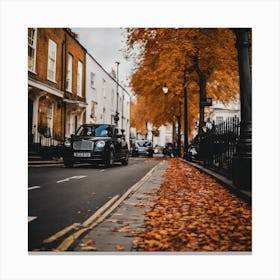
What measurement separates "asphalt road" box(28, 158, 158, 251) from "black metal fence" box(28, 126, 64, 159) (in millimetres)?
290

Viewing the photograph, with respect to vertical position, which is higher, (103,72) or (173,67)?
(173,67)

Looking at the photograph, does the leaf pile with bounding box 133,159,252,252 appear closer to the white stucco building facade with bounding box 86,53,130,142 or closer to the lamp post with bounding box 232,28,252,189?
the lamp post with bounding box 232,28,252,189

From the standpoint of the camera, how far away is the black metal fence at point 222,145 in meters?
4.92

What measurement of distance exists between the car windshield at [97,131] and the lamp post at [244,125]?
2.75 metres

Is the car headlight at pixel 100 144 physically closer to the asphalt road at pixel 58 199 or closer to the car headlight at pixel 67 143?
the car headlight at pixel 67 143

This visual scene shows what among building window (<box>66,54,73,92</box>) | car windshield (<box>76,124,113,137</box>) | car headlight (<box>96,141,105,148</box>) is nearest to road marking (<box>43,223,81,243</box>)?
car windshield (<box>76,124,113,137</box>)

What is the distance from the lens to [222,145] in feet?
19.2

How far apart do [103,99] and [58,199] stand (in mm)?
2546
